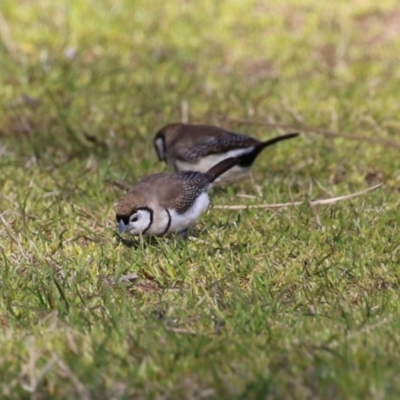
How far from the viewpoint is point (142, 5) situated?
1151 centimetres

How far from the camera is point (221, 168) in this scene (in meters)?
6.82

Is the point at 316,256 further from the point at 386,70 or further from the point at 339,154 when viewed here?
the point at 386,70

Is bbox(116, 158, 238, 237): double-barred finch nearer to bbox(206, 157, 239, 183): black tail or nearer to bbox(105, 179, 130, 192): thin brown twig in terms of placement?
bbox(206, 157, 239, 183): black tail

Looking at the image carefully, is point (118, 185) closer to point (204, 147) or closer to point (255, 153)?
point (204, 147)

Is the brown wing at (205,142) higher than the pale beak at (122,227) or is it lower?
lower

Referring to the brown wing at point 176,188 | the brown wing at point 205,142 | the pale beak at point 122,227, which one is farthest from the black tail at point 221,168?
the pale beak at point 122,227

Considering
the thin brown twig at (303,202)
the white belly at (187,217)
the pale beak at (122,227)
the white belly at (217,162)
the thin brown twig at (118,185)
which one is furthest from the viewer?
the white belly at (217,162)

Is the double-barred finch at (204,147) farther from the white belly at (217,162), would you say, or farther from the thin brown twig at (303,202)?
the thin brown twig at (303,202)

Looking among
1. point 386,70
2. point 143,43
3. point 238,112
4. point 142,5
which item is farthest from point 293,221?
point 142,5

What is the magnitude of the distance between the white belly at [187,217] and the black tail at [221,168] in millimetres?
392

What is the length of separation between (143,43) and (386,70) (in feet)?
8.72

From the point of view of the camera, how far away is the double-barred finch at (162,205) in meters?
5.98

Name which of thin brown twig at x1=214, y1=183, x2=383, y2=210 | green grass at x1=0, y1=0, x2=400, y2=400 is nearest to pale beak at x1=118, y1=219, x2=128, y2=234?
green grass at x1=0, y1=0, x2=400, y2=400

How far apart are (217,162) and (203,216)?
3.87 ft
